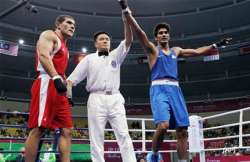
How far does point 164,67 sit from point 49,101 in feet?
4.70

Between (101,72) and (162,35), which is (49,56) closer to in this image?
(101,72)

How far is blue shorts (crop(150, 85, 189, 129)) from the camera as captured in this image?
3.74m

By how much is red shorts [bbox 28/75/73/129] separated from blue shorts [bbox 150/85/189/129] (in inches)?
40.2

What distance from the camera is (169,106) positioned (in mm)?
3822

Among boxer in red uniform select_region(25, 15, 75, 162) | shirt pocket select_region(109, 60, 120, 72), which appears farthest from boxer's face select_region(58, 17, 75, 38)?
shirt pocket select_region(109, 60, 120, 72)

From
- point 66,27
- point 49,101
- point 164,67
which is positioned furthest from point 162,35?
point 49,101

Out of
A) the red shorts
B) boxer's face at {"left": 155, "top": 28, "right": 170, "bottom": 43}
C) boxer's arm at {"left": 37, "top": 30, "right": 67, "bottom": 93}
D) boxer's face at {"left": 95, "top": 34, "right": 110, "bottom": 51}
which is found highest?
boxer's face at {"left": 155, "top": 28, "right": 170, "bottom": 43}

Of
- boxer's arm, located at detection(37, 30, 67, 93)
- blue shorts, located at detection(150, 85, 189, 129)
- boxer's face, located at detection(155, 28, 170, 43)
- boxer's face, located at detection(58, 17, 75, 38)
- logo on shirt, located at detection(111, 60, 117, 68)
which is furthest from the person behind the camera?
boxer's face, located at detection(155, 28, 170, 43)

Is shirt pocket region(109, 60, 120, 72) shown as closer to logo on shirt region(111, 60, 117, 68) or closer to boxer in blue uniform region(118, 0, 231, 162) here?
logo on shirt region(111, 60, 117, 68)

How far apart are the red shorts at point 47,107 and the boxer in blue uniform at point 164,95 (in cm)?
104

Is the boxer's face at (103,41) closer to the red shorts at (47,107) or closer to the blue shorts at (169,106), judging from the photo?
the blue shorts at (169,106)

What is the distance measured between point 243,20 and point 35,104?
781 inches

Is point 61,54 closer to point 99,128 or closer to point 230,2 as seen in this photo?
point 99,128

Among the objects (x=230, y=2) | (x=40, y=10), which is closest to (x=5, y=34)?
(x=40, y=10)
